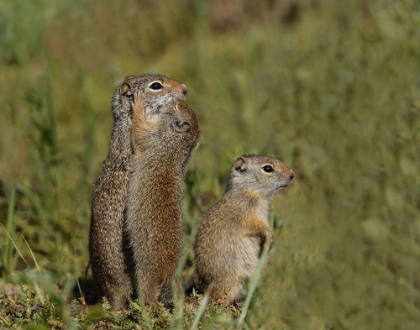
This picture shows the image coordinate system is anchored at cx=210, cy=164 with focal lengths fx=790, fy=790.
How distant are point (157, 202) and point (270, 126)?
389cm

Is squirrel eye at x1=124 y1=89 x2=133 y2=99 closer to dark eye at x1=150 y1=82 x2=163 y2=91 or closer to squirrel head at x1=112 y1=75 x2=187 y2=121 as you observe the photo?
squirrel head at x1=112 y1=75 x2=187 y2=121

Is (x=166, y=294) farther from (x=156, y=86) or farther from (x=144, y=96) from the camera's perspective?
(x=156, y=86)

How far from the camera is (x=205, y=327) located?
12.8 feet

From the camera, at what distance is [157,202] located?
4.71m

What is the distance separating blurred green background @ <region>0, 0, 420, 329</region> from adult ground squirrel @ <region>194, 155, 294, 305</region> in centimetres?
15

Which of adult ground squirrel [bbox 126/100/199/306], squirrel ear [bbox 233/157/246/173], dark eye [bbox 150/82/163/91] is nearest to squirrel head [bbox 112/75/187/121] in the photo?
dark eye [bbox 150/82/163/91]

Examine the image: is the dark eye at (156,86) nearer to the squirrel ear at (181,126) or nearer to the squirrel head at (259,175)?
the squirrel ear at (181,126)

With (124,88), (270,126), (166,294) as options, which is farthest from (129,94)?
(270,126)

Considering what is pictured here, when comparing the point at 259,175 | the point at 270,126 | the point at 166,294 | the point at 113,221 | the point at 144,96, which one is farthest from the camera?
the point at 270,126

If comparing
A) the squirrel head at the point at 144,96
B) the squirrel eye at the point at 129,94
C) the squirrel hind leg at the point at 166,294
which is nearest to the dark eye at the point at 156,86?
the squirrel head at the point at 144,96

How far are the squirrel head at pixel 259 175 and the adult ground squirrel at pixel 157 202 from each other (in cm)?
63

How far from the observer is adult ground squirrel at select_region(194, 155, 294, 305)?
512 cm

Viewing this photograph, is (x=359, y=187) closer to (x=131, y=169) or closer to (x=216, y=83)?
(x=131, y=169)

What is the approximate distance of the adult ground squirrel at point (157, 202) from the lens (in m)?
4.58
